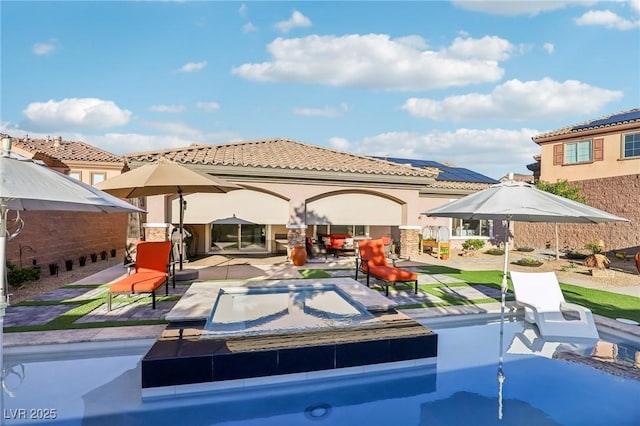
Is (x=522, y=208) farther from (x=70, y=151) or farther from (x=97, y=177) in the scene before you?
(x=70, y=151)

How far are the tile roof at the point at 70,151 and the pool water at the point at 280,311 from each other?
20.6 metres

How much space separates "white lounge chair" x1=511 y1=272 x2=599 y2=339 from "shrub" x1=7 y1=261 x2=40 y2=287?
13579mm

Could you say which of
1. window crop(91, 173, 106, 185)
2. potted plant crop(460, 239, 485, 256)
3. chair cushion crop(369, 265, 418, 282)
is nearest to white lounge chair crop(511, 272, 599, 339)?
chair cushion crop(369, 265, 418, 282)

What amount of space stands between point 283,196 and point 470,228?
42.8 ft

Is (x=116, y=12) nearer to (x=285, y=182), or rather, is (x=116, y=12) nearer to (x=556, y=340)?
→ (x=285, y=182)

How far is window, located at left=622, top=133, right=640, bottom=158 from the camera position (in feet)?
76.4

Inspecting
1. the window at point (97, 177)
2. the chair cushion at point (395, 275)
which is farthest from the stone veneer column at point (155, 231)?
the window at point (97, 177)

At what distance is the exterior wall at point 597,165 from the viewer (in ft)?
77.2

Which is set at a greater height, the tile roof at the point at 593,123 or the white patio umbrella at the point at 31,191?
the tile roof at the point at 593,123

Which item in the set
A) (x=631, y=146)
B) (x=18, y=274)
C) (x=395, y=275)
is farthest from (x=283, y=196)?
(x=631, y=146)

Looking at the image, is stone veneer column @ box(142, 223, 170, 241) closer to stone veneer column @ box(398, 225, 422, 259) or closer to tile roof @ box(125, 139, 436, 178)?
tile roof @ box(125, 139, 436, 178)

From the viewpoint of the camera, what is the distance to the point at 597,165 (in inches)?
981

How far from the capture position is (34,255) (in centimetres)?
1283

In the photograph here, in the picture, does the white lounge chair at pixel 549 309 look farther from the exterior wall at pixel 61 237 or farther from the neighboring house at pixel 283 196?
the exterior wall at pixel 61 237
